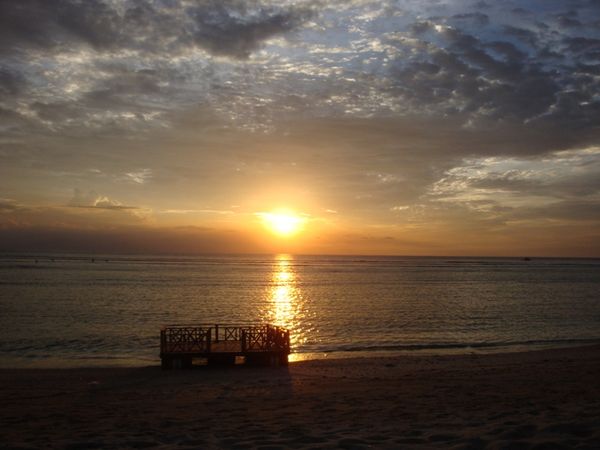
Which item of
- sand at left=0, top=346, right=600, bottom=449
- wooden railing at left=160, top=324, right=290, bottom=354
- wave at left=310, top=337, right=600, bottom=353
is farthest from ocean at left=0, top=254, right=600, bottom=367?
sand at left=0, top=346, right=600, bottom=449

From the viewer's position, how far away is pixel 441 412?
43.9ft

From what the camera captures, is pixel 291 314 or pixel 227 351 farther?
pixel 291 314

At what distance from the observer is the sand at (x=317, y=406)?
10250 millimetres

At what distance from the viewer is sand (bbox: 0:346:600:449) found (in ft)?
33.6

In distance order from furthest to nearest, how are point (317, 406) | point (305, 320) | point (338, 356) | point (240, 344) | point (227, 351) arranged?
point (305, 320) → point (338, 356) → point (240, 344) → point (227, 351) → point (317, 406)

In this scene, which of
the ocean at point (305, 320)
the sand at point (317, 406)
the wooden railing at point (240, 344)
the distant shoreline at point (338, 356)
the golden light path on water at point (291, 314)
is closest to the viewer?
the sand at point (317, 406)

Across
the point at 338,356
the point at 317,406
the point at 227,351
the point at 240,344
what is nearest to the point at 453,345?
the point at 338,356

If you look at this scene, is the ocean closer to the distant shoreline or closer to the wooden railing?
the distant shoreline

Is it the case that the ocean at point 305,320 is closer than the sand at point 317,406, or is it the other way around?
the sand at point 317,406

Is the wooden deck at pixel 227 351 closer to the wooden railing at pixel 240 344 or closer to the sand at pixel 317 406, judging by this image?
the wooden railing at pixel 240 344

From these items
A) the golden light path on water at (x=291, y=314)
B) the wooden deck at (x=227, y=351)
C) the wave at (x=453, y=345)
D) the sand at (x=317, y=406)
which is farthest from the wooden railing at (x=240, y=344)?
the wave at (x=453, y=345)

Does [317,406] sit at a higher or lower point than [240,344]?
higher

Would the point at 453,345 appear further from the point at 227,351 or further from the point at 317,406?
the point at 317,406

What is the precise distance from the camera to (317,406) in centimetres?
1511
